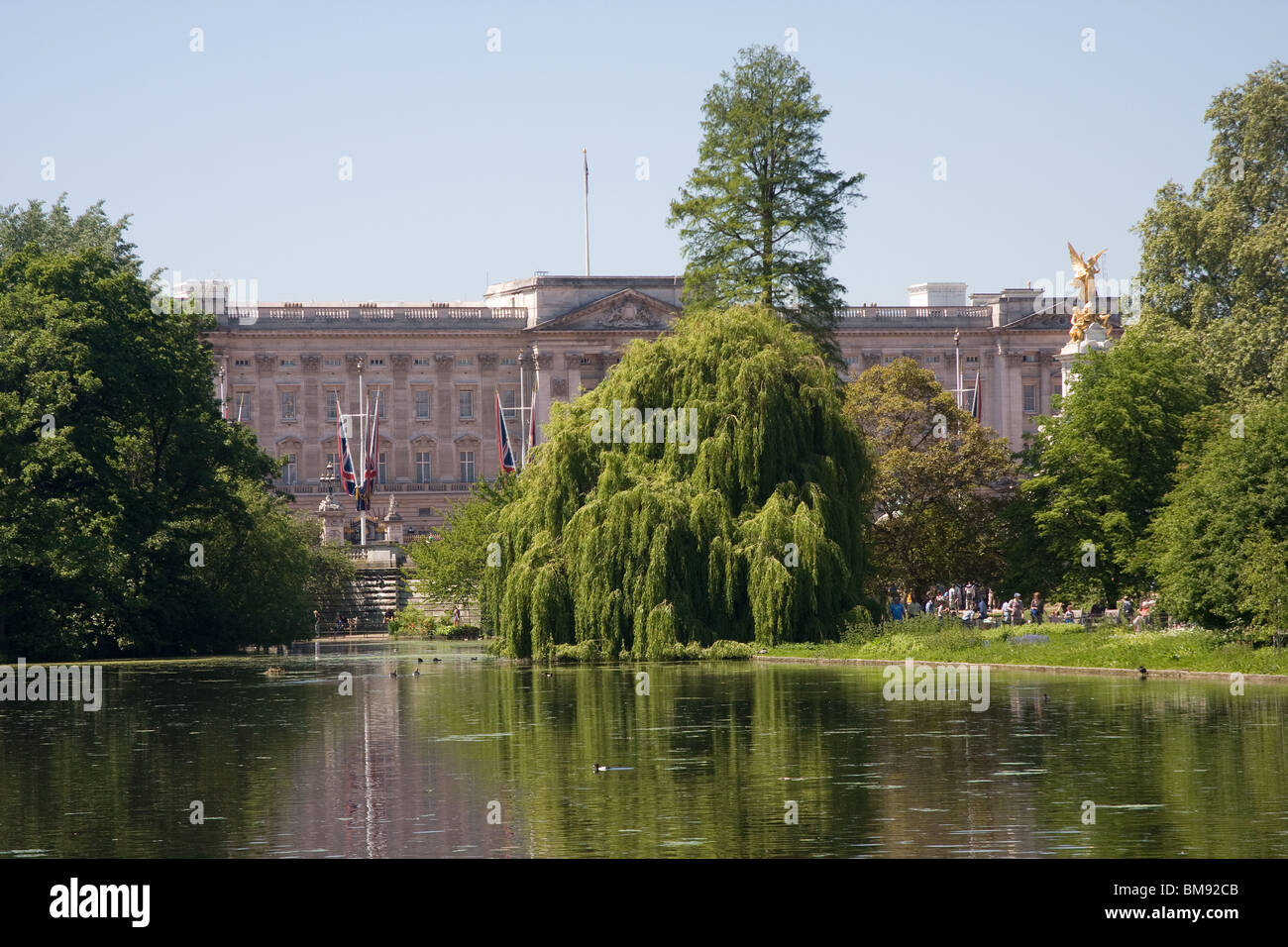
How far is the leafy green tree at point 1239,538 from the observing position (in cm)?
3712

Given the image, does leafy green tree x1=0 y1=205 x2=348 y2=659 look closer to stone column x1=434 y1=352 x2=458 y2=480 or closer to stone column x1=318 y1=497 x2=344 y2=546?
stone column x1=318 y1=497 x2=344 y2=546

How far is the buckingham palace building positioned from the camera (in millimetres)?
129250

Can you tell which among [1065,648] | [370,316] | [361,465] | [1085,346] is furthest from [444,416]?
[1065,648]

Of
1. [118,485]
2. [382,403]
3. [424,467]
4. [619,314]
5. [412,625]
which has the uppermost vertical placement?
[619,314]

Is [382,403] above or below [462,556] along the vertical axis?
above

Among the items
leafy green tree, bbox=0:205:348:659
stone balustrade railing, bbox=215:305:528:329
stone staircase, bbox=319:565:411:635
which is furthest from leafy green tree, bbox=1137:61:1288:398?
stone balustrade railing, bbox=215:305:528:329

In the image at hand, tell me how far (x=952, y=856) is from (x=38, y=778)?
12.3 meters

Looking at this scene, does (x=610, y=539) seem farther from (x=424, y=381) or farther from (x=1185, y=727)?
(x=424, y=381)

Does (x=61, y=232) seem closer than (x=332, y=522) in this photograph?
Yes

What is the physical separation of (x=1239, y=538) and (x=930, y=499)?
71.3 feet

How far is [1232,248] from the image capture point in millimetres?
63594

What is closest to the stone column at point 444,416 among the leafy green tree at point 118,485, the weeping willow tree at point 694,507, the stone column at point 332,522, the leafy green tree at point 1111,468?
the stone column at point 332,522

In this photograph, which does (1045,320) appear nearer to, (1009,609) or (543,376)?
(543,376)
